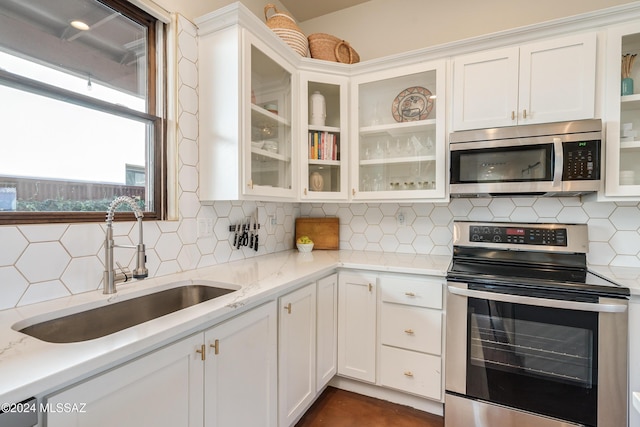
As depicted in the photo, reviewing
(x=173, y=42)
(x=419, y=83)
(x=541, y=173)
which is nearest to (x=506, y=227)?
(x=541, y=173)

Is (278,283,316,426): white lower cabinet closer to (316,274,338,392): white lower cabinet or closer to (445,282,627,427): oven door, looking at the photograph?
(316,274,338,392): white lower cabinet

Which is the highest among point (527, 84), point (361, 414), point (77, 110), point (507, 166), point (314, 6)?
point (314, 6)

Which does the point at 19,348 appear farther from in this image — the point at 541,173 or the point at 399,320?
the point at 541,173

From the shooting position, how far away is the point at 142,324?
908 millimetres

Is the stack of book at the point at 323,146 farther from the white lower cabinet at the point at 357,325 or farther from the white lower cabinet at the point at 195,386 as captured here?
the white lower cabinet at the point at 195,386

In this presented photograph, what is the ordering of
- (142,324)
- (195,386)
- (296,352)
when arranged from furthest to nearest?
(296,352) < (195,386) < (142,324)

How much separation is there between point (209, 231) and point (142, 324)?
3.15 feet

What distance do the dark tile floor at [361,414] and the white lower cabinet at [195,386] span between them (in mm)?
523

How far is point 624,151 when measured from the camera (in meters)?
1.71

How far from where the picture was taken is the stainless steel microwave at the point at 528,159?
162cm

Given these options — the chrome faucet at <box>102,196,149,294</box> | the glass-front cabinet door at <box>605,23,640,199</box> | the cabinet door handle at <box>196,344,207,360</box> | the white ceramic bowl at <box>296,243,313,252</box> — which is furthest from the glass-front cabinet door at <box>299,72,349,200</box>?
the glass-front cabinet door at <box>605,23,640,199</box>

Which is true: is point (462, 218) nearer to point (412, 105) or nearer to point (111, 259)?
point (412, 105)

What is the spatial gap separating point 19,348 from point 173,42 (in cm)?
150

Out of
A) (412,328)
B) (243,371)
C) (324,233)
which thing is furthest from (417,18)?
(243,371)
